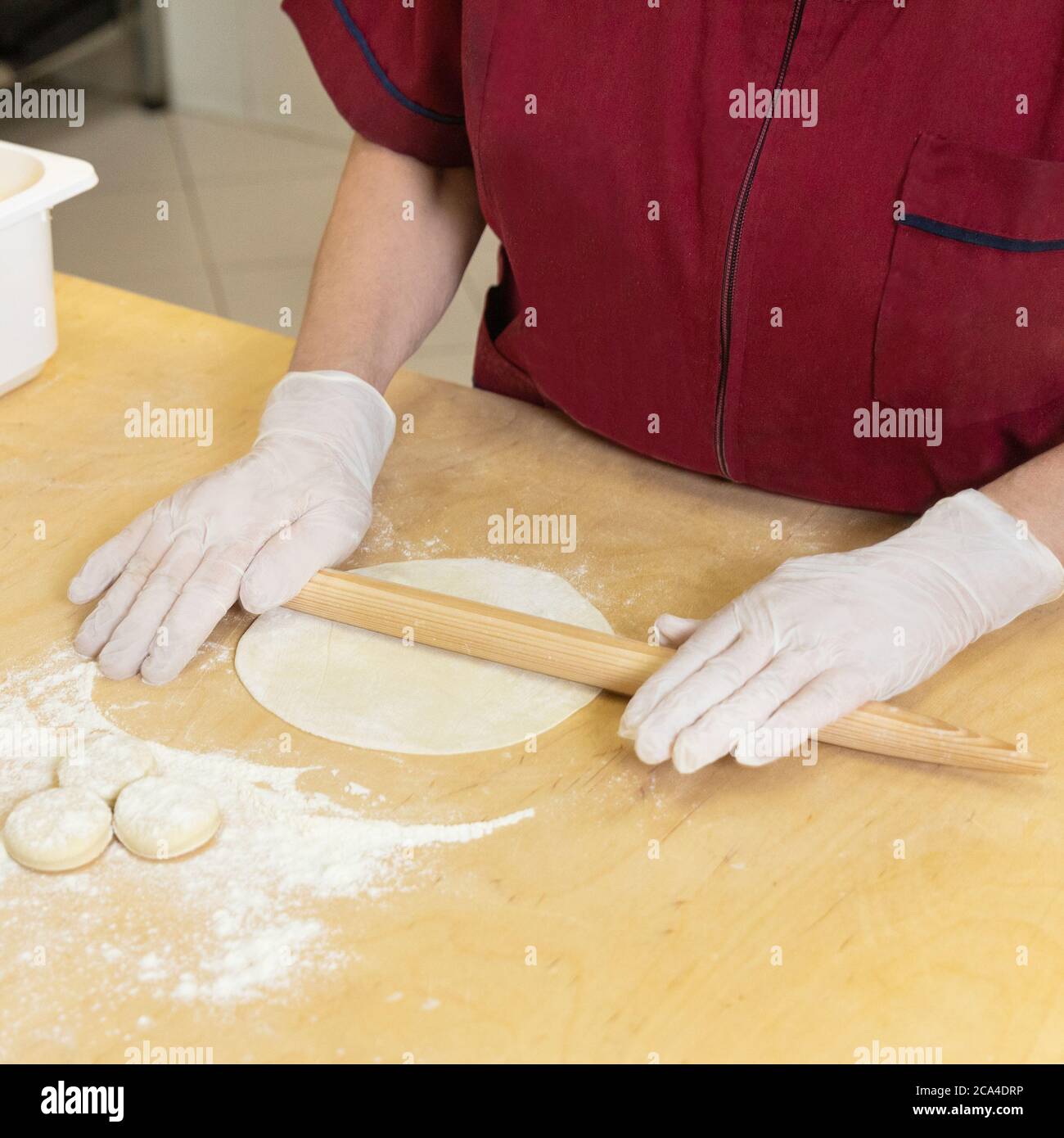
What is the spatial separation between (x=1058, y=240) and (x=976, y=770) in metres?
0.48

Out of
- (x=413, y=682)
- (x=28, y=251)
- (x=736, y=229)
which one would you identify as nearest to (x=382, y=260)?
(x=28, y=251)

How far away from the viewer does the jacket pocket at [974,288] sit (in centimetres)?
112

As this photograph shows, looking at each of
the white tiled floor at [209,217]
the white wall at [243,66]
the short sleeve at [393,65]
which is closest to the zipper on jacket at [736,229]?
the short sleeve at [393,65]

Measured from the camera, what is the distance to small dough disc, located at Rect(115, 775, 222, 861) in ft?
3.18

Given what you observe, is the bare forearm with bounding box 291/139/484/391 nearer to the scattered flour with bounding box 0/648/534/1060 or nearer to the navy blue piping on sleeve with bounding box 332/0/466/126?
the navy blue piping on sleeve with bounding box 332/0/466/126

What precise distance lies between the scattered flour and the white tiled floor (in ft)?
8.70

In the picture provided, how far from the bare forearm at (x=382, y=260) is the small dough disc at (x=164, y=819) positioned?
64cm

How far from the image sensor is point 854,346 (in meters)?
1.23

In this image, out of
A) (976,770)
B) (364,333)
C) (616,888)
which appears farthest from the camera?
(364,333)

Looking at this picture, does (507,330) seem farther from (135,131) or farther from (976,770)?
(135,131)

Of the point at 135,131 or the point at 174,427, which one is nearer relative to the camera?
the point at 174,427

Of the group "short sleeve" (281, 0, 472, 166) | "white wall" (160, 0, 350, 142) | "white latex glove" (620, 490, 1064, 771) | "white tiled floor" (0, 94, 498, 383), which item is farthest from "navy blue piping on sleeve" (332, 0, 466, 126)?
"white wall" (160, 0, 350, 142)
